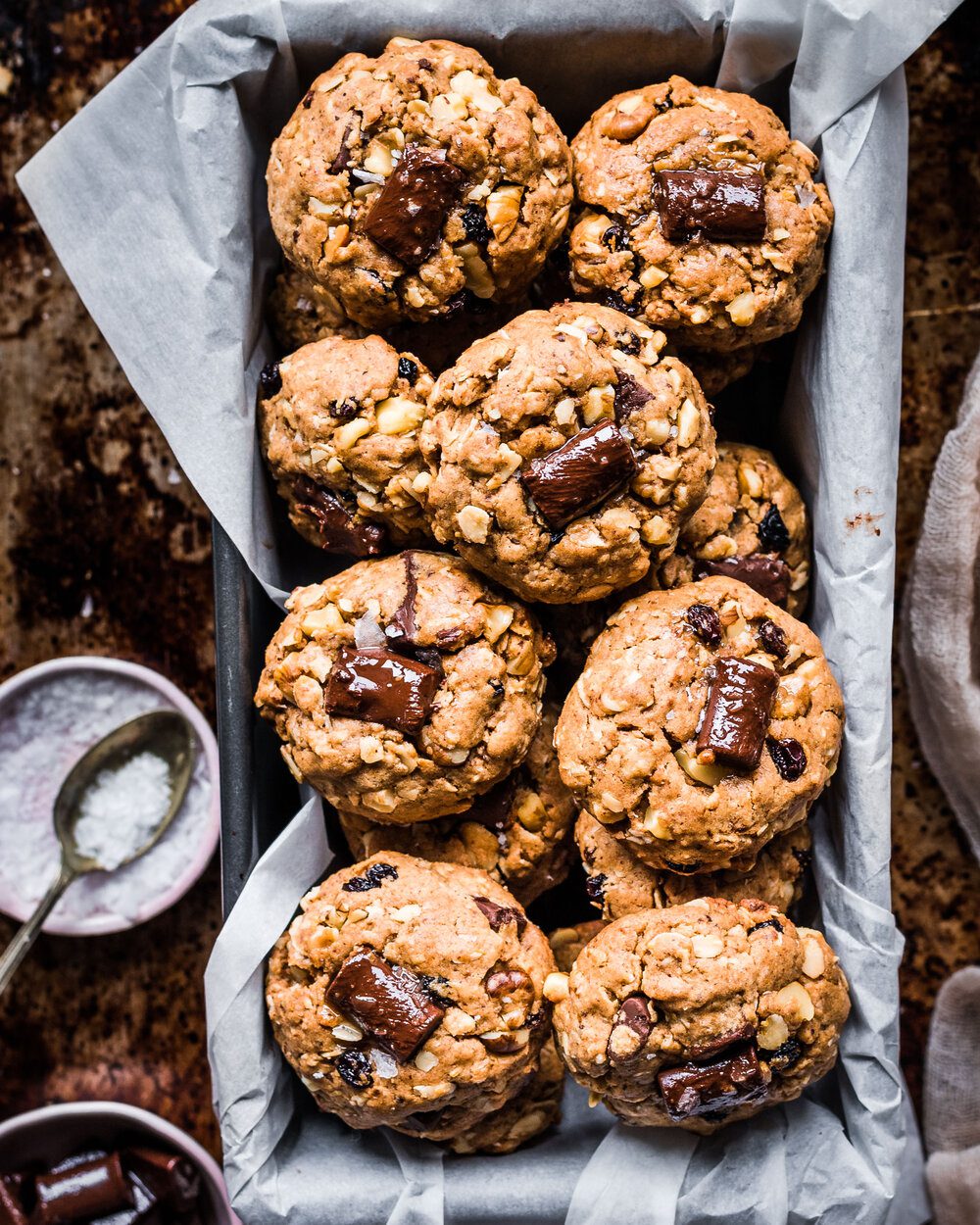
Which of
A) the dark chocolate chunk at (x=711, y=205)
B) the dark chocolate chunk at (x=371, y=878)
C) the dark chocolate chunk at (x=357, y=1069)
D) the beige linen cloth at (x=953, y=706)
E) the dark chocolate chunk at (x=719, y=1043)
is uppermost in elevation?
the dark chocolate chunk at (x=711, y=205)

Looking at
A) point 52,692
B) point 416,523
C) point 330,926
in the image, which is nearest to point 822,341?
point 416,523

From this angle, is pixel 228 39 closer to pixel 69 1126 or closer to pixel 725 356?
pixel 725 356

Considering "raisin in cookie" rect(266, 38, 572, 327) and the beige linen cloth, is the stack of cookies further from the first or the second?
the beige linen cloth

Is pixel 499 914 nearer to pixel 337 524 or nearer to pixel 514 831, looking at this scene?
pixel 514 831

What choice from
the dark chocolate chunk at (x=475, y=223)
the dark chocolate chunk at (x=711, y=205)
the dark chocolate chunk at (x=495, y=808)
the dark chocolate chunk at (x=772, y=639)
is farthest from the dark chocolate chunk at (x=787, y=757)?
the dark chocolate chunk at (x=475, y=223)

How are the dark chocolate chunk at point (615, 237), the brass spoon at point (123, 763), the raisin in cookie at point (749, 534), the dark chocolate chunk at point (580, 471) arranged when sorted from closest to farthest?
the dark chocolate chunk at point (580, 471), the dark chocolate chunk at point (615, 237), the raisin in cookie at point (749, 534), the brass spoon at point (123, 763)

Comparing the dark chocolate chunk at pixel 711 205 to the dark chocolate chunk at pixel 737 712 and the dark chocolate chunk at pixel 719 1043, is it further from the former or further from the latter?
the dark chocolate chunk at pixel 719 1043
